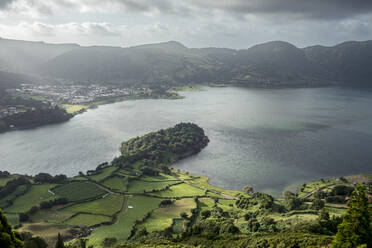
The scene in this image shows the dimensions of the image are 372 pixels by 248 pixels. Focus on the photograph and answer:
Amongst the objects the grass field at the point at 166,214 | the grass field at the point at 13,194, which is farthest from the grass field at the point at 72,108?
the grass field at the point at 166,214

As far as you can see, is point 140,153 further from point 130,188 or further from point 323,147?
point 323,147

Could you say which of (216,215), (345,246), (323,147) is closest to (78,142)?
(216,215)

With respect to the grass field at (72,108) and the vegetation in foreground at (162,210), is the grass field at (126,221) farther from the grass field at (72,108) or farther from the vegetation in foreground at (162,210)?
the grass field at (72,108)

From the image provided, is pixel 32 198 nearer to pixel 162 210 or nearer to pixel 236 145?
pixel 162 210

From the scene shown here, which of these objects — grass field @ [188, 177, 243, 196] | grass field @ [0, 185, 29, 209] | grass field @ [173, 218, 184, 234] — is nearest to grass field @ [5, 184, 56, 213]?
grass field @ [0, 185, 29, 209]

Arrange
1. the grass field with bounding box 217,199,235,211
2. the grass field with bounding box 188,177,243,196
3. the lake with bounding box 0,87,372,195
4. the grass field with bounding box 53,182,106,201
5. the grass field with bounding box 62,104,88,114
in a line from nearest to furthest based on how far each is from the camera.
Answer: the grass field with bounding box 217,199,235,211 → the grass field with bounding box 53,182,106,201 → the grass field with bounding box 188,177,243,196 → the lake with bounding box 0,87,372,195 → the grass field with bounding box 62,104,88,114

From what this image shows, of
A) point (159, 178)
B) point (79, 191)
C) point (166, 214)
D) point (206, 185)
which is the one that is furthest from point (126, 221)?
point (206, 185)

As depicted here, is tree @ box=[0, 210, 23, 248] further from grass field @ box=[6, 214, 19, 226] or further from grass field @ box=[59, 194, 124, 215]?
grass field @ box=[6, 214, 19, 226]
